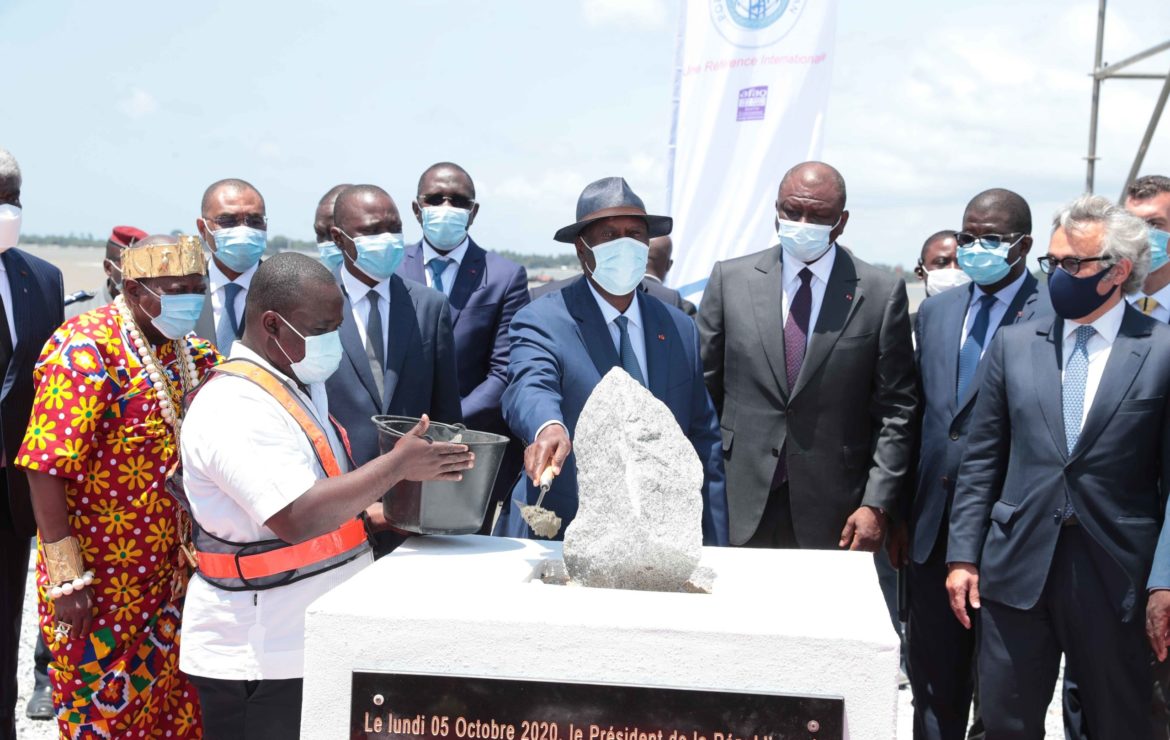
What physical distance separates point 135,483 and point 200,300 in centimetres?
60

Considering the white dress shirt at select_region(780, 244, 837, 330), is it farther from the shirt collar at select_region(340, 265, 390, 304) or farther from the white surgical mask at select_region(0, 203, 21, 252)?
the white surgical mask at select_region(0, 203, 21, 252)

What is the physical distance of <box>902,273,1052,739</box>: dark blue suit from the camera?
4.44 meters

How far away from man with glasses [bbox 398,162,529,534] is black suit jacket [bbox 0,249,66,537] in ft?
5.24

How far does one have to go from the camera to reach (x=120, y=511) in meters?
3.55

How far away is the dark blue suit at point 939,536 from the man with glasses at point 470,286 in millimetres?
1817

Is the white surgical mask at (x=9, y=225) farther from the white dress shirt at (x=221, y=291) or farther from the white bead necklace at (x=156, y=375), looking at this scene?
the white bead necklace at (x=156, y=375)

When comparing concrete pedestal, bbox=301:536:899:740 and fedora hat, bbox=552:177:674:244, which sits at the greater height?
fedora hat, bbox=552:177:674:244

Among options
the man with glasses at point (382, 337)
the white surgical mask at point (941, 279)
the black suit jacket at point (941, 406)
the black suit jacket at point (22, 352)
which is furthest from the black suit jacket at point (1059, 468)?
the black suit jacket at point (22, 352)

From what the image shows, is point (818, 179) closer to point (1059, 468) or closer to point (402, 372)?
point (1059, 468)

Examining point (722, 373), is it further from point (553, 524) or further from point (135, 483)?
point (135, 483)

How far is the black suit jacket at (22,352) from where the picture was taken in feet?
14.6

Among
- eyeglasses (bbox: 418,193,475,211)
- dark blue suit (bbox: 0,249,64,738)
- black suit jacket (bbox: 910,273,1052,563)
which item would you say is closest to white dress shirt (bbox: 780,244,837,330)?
black suit jacket (bbox: 910,273,1052,563)

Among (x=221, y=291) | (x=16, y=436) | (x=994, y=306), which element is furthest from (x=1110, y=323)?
(x=16, y=436)

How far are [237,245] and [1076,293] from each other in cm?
356
